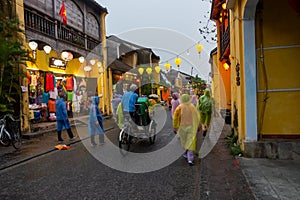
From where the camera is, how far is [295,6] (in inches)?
211

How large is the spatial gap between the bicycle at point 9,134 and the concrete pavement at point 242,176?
3.56ft

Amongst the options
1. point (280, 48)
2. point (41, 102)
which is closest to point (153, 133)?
point (280, 48)

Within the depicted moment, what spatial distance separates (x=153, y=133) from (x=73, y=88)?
839cm

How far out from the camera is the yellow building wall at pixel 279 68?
6.84 metres

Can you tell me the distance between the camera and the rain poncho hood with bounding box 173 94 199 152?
6783 millimetres

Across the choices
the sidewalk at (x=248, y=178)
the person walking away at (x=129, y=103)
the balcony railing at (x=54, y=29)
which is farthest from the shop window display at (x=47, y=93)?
the sidewalk at (x=248, y=178)

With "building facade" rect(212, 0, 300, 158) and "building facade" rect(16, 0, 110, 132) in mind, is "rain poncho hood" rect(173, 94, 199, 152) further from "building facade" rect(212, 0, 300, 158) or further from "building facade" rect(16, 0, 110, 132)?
"building facade" rect(16, 0, 110, 132)

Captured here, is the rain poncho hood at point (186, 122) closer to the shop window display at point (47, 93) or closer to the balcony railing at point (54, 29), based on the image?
the shop window display at point (47, 93)

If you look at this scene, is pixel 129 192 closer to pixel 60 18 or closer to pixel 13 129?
pixel 13 129

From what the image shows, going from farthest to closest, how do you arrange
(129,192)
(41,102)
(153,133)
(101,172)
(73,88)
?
(73,88) < (41,102) < (153,133) < (101,172) < (129,192)

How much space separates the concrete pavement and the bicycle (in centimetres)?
109

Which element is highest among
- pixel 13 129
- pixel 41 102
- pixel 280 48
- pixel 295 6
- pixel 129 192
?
pixel 295 6

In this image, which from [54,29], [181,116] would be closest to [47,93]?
[54,29]

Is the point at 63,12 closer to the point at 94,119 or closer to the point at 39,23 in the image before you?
the point at 39,23
